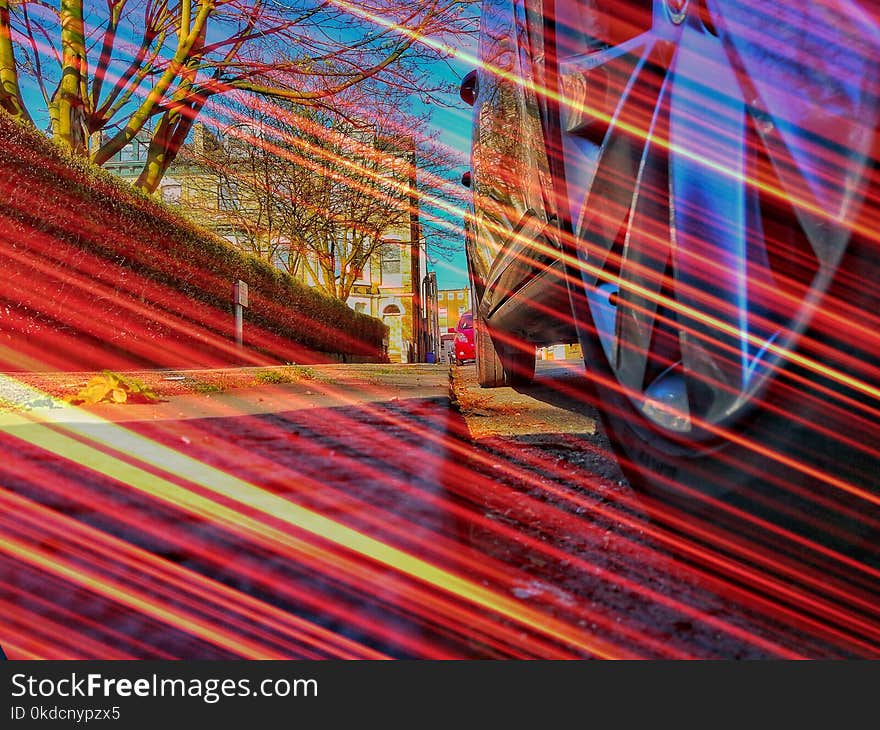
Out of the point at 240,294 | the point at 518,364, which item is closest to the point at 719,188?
the point at 518,364

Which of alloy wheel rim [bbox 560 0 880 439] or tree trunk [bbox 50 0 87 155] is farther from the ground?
tree trunk [bbox 50 0 87 155]

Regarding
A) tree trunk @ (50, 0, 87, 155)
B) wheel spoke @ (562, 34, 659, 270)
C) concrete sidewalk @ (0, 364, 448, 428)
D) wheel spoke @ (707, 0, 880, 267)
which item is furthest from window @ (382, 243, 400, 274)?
wheel spoke @ (707, 0, 880, 267)

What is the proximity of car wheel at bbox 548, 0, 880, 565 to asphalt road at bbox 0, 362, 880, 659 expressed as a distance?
11 centimetres

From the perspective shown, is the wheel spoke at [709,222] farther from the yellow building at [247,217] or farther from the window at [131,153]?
the window at [131,153]

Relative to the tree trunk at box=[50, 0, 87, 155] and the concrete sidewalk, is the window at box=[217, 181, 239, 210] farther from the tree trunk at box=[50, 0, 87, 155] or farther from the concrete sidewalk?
the concrete sidewalk

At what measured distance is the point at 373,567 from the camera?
Result: 0.97 metres

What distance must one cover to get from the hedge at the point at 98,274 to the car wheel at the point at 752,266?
18.3 feet

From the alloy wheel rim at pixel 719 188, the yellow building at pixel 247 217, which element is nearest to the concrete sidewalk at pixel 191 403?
the alloy wheel rim at pixel 719 188

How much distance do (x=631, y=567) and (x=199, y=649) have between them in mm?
652

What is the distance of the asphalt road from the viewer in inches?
29.4

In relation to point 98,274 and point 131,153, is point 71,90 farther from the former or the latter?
point 98,274

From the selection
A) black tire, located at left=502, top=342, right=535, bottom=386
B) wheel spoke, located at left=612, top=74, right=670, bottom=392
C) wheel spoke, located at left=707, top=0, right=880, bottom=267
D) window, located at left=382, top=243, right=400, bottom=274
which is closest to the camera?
wheel spoke, located at left=707, top=0, right=880, bottom=267

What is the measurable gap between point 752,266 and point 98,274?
6.64 meters

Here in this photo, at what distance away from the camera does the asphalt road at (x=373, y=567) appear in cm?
75
